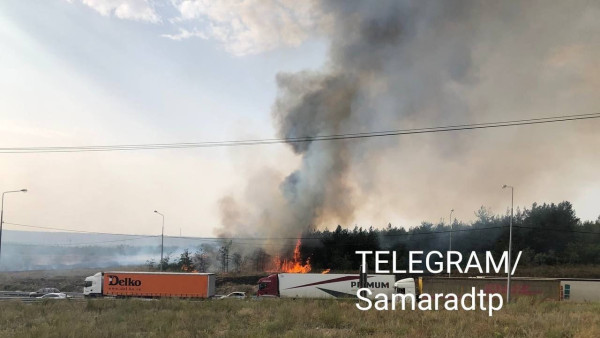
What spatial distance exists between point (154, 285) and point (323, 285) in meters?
17.7

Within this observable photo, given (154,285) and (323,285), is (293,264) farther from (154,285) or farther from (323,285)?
(154,285)

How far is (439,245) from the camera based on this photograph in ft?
282

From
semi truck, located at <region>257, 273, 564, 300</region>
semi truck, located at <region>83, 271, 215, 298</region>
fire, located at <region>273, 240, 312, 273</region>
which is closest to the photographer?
semi truck, located at <region>257, 273, 564, 300</region>

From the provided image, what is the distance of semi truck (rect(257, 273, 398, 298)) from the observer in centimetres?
4453

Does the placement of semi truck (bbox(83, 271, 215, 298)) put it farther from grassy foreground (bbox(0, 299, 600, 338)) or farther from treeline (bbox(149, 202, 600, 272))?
treeline (bbox(149, 202, 600, 272))

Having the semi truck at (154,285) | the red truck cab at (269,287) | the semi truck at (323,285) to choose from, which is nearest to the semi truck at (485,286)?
the semi truck at (323,285)

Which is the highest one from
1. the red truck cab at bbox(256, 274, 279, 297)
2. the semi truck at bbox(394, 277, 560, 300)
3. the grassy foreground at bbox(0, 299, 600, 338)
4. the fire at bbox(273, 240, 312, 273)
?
the grassy foreground at bbox(0, 299, 600, 338)

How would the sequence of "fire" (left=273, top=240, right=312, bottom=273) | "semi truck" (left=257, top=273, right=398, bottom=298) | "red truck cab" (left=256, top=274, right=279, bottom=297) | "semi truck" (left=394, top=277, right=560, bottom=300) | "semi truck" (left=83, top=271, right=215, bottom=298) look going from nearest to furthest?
1. "semi truck" (left=394, top=277, right=560, bottom=300)
2. "semi truck" (left=83, top=271, right=215, bottom=298)
3. "semi truck" (left=257, top=273, right=398, bottom=298)
4. "red truck cab" (left=256, top=274, right=279, bottom=297)
5. "fire" (left=273, top=240, right=312, bottom=273)

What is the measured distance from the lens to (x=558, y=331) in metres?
15.5

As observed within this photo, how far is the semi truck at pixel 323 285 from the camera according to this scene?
44531mm

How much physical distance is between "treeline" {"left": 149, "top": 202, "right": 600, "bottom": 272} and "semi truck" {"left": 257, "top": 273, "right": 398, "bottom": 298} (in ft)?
101

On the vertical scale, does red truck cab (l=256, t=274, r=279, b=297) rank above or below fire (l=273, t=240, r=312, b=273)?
above

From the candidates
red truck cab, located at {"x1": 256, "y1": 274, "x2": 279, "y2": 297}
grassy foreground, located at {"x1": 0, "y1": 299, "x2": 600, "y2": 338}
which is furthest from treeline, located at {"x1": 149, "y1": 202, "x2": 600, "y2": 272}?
grassy foreground, located at {"x1": 0, "y1": 299, "x2": 600, "y2": 338}

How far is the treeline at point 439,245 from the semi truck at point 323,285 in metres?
30.7
